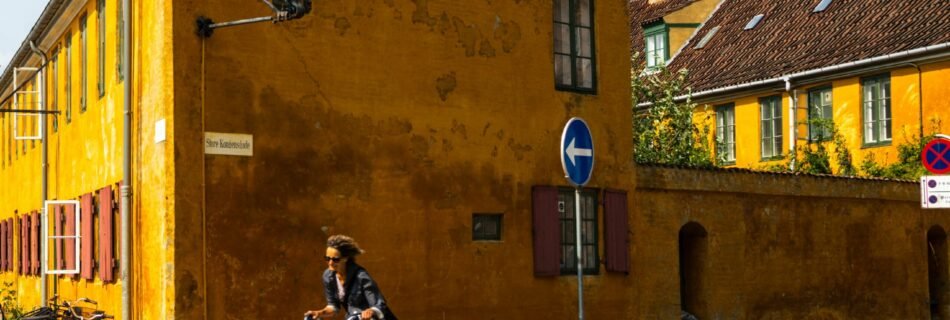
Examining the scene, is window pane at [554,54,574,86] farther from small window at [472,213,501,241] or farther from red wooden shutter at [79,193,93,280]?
red wooden shutter at [79,193,93,280]

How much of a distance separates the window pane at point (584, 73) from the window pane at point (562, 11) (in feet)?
1.94

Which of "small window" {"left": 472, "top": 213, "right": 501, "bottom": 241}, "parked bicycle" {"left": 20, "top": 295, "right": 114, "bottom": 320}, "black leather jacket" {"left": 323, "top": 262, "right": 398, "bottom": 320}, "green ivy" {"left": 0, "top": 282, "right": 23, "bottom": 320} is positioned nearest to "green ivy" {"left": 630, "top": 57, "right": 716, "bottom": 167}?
"small window" {"left": 472, "top": 213, "right": 501, "bottom": 241}

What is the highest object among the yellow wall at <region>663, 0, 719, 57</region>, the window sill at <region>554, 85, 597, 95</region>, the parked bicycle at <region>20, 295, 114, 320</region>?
the yellow wall at <region>663, 0, 719, 57</region>

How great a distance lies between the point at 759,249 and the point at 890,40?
9.99 metres

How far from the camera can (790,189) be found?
2212cm

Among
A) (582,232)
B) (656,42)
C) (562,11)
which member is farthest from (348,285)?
(656,42)

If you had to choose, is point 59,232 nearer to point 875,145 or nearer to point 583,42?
point 583,42

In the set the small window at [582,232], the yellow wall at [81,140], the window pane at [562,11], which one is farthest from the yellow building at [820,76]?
the yellow wall at [81,140]

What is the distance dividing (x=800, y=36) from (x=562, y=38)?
15.6 metres

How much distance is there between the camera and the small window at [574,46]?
62.1 ft

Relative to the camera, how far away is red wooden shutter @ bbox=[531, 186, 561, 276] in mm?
18188

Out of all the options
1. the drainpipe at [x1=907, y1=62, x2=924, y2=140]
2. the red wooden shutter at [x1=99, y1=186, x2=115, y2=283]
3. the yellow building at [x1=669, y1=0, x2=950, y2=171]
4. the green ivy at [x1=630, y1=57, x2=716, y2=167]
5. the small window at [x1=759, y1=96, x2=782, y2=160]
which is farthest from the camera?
the small window at [x1=759, y1=96, x2=782, y2=160]

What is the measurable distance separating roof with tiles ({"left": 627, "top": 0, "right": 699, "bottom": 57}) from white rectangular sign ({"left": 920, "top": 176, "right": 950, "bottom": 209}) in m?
21.2

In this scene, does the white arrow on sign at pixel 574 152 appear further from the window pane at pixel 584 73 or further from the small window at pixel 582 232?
the window pane at pixel 584 73
